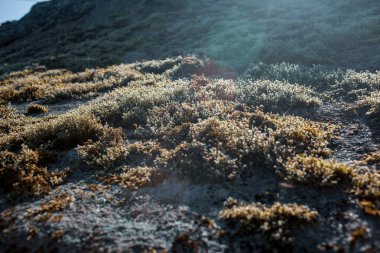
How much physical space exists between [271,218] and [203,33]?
33935 millimetres

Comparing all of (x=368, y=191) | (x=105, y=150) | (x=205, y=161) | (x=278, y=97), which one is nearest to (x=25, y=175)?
(x=105, y=150)

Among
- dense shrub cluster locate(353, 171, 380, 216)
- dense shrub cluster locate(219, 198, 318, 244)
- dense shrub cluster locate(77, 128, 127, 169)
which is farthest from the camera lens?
dense shrub cluster locate(77, 128, 127, 169)

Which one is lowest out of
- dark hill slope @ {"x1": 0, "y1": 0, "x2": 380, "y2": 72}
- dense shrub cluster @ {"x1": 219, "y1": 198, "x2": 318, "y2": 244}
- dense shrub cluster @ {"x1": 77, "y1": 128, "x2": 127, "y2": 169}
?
dense shrub cluster @ {"x1": 219, "y1": 198, "x2": 318, "y2": 244}

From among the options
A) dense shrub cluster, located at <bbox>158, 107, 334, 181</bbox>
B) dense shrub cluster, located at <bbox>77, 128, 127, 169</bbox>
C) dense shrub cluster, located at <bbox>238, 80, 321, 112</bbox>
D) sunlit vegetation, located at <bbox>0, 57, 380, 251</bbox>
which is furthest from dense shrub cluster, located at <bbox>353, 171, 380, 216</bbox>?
dense shrub cluster, located at <bbox>77, 128, 127, 169</bbox>

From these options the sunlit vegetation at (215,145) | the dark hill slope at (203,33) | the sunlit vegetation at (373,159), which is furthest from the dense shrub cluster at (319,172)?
the dark hill slope at (203,33)

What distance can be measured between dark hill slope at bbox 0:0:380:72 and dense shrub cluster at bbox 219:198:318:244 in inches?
602

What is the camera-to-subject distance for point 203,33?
38969mm

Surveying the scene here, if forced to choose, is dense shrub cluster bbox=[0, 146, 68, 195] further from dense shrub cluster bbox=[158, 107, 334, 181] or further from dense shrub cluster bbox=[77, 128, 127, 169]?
dense shrub cluster bbox=[158, 107, 334, 181]

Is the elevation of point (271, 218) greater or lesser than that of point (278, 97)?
lesser

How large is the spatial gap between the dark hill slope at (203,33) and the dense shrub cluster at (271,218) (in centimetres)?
1528

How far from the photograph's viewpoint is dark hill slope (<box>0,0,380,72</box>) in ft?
80.7

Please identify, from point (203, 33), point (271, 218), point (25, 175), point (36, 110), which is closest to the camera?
point (271, 218)

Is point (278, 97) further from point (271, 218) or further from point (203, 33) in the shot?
point (203, 33)

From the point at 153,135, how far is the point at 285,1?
39.7m
